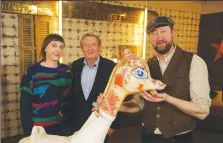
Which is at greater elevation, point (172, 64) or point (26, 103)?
point (172, 64)

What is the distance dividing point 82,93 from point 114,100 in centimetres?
65

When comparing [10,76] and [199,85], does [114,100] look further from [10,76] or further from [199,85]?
[10,76]

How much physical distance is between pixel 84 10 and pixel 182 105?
2.33 m

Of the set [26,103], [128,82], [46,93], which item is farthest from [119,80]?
[26,103]

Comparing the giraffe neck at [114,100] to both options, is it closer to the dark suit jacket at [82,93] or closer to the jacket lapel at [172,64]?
the jacket lapel at [172,64]

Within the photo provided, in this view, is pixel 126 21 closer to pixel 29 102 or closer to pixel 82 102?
pixel 82 102

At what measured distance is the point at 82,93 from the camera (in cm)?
154

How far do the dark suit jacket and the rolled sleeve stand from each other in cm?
63

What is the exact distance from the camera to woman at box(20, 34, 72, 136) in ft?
4.43

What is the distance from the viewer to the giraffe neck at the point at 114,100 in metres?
0.93

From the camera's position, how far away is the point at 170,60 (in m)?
1.20

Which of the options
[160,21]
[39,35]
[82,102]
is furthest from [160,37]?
[39,35]

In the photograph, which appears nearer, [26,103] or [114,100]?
[114,100]

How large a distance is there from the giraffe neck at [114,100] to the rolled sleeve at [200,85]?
1.27 feet
